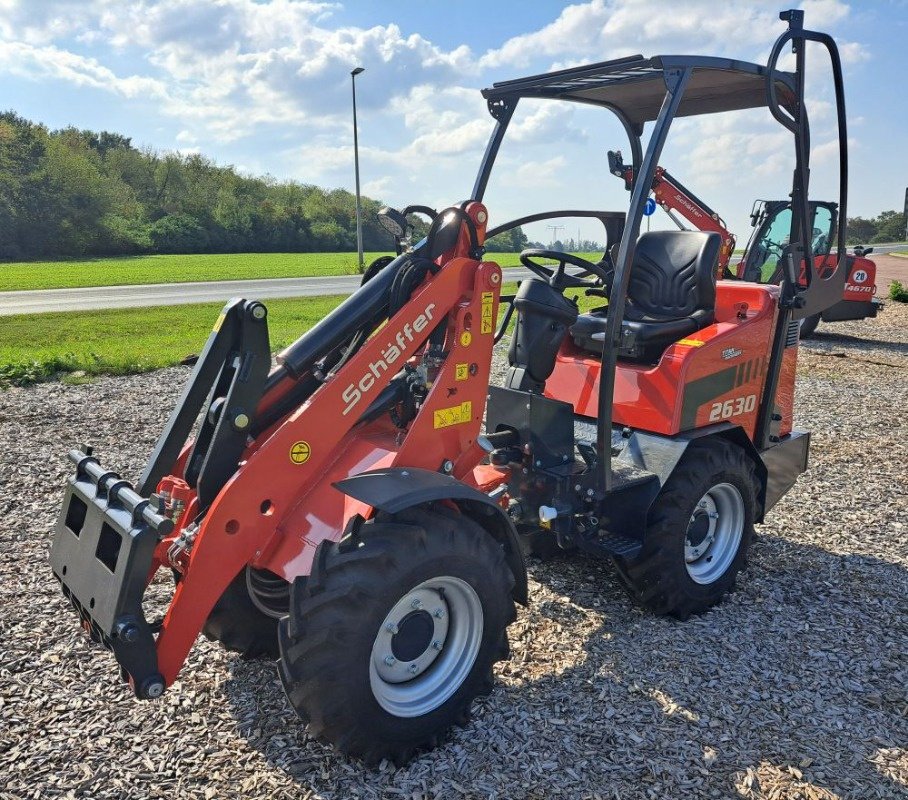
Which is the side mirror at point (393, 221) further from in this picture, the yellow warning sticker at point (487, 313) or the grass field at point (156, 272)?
the grass field at point (156, 272)

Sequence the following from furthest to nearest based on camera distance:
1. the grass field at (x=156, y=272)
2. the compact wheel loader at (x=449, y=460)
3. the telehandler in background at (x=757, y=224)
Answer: the grass field at (x=156, y=272)
the telehandler in background at (x=757, y=224)
the compact wheel loader at (x=449, y=460)

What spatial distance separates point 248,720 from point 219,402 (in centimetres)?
134

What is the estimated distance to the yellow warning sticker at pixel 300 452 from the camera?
9.68 feet

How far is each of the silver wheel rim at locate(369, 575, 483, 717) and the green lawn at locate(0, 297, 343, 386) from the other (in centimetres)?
808

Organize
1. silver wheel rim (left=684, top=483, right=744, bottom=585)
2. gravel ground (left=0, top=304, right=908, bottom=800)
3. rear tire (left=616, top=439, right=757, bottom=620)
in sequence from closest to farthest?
gravel ground (left=0, top=304, right=908, bottom=800)
rear tire (left=616, top=439, right=757, bottom=620)
silver wheel rim (left=684, top=483, right=744, bottom=585)

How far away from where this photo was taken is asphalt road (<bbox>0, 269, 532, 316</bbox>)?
1803cm

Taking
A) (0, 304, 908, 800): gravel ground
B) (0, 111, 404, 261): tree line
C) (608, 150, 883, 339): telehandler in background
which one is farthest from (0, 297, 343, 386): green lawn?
(0, 111, 404, 261): tree line

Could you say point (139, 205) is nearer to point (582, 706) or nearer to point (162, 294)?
point (162, 294)

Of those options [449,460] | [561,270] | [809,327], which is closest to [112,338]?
[561,270]

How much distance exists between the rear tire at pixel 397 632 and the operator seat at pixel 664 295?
1.80 metres

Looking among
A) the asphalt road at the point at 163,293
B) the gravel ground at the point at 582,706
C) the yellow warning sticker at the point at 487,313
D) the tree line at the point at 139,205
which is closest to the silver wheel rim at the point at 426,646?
the gravel ground at the point at 582,706

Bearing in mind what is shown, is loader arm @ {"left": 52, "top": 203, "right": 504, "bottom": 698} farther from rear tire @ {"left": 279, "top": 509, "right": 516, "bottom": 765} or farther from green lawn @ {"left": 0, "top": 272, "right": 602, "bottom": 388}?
green lawn @ {"left": 0, "top": 272, "right": 602, "bottom": 388}

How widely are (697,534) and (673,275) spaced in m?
1.50

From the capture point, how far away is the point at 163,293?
2188 cm
